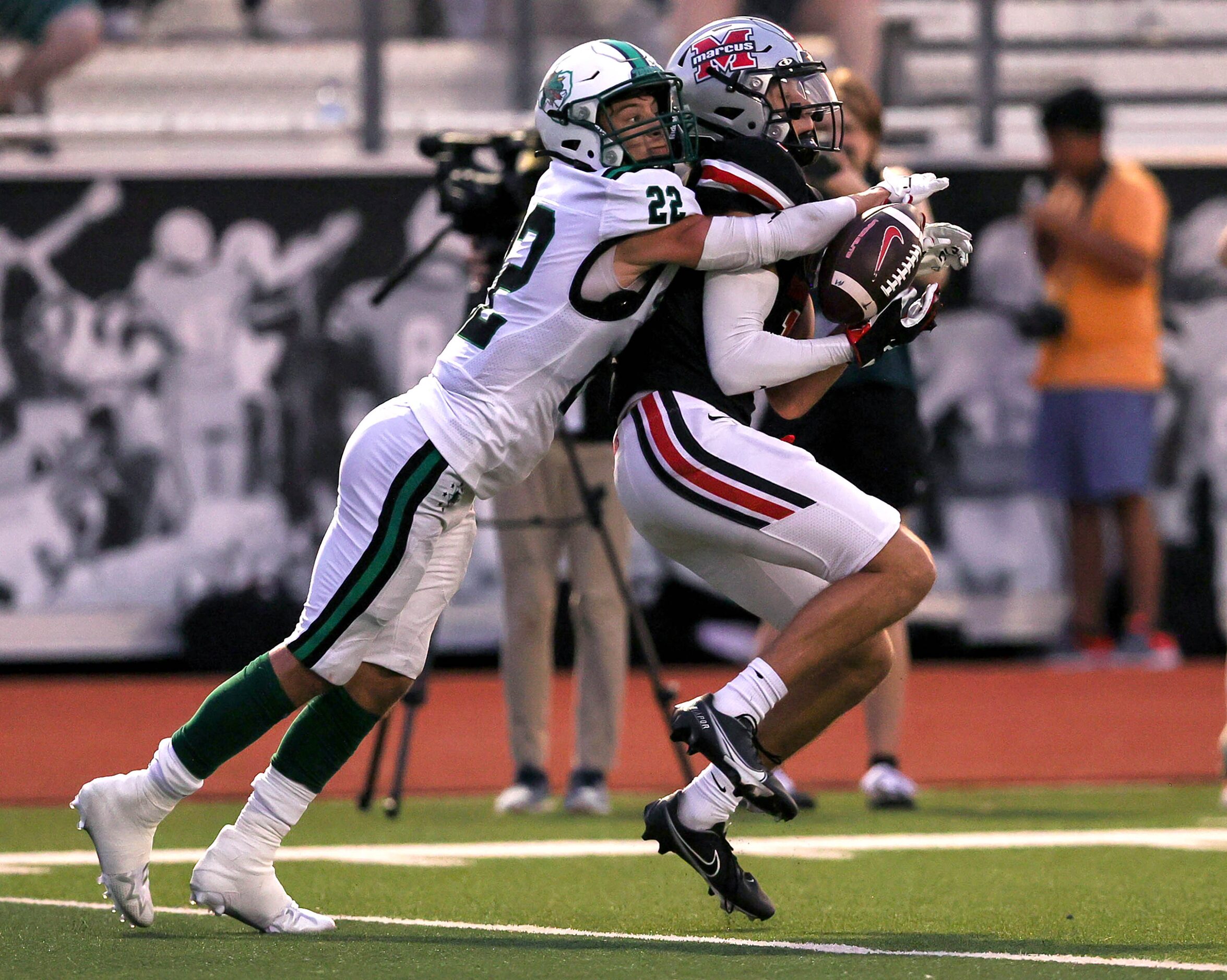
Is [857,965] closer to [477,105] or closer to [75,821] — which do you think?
[75,821]

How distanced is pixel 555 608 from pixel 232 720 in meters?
2.75

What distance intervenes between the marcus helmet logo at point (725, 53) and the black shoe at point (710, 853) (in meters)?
1.62

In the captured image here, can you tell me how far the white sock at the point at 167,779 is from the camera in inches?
177

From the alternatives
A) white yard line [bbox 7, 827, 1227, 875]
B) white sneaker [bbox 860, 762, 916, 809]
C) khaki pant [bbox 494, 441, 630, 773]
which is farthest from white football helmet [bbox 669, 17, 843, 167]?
white sneaker [bbox 860, 762, 916, 809]


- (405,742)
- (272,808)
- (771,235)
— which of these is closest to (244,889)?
(272,808)

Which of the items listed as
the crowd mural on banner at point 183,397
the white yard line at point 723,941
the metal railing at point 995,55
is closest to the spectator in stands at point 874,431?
the white yard line at point 723,941

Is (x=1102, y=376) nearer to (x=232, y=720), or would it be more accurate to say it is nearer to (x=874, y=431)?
(x=874, y=431)

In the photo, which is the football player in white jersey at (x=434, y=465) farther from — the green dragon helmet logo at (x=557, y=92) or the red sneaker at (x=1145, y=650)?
the red sneaker at (x=1145, y=650)

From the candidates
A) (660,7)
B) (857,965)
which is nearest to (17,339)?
(660,7)

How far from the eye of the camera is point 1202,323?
10836mm

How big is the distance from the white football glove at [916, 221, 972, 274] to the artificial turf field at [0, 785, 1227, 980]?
141 cm

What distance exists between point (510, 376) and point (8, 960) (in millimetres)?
1536

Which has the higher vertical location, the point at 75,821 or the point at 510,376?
the point at 510,376

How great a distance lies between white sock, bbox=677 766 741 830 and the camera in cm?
437
